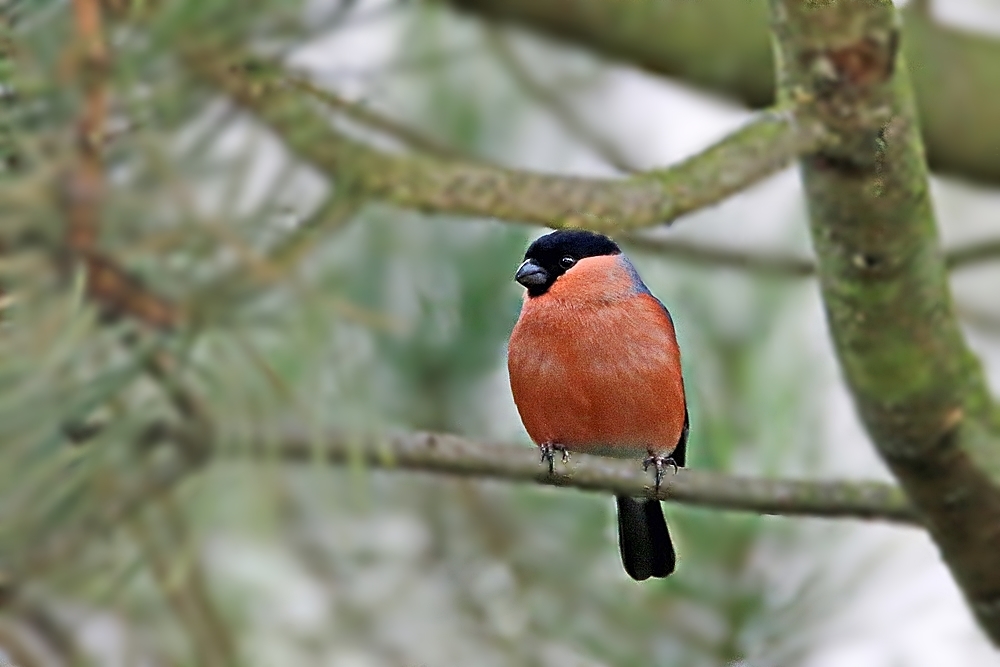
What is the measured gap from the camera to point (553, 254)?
93.2 inches

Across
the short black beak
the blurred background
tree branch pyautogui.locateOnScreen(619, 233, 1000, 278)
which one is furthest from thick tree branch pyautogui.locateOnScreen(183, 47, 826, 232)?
tree branch pyautogui.locateOnScreen(619, 233, 1000, 278)

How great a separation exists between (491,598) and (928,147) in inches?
49.3

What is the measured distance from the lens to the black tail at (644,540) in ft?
7.45

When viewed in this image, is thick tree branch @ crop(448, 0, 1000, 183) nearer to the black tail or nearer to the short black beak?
the short black beak

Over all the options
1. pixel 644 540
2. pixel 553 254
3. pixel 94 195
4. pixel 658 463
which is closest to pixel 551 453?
pixel 658 463

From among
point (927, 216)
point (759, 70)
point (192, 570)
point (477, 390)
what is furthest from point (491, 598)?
point (759, 70)

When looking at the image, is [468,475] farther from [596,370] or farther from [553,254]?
[553,254]

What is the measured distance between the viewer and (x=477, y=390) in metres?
2.41

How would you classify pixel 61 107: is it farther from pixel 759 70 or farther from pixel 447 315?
pixel 759 70

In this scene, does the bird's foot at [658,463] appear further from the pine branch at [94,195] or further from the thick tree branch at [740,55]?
the thick tree branch at [740,55]

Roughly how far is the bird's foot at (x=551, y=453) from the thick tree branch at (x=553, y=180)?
0.41m

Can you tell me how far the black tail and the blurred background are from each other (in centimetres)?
5

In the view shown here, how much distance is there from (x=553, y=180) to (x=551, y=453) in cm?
78

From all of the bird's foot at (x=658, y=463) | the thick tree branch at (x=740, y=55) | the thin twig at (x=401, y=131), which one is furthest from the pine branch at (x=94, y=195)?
the thick tree branch at (x=740, y=55)
